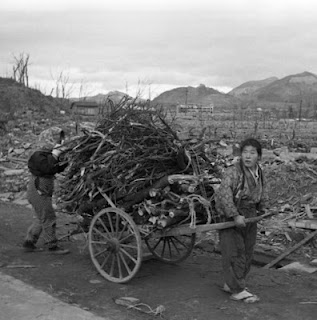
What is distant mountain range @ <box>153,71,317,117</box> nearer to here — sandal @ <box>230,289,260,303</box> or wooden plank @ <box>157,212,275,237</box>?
wooden plank @ <box>157,212,275,237</box>

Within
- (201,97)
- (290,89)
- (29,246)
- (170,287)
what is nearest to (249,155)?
(170,287)

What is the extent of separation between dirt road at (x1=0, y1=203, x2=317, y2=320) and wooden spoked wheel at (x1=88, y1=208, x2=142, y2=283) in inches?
6.0

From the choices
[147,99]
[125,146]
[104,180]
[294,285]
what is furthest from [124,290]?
[147,99]

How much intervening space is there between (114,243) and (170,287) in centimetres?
78

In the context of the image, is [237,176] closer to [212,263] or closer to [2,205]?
[212,263]

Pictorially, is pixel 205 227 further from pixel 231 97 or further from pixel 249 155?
pixel 231 97

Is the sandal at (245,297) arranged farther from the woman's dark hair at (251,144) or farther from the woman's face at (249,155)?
the woman's dark hair at (251,144)

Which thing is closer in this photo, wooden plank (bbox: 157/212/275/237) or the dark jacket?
wooden plank (bbox: 157/212/275/237)

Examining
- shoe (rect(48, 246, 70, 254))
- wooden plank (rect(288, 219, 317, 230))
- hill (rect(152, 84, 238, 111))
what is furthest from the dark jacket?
hill (rect(152, 84, 238, 111))

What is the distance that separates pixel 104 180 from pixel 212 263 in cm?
196

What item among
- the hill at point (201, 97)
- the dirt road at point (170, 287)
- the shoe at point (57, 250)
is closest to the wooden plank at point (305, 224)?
the dirt road at point (170, 287)

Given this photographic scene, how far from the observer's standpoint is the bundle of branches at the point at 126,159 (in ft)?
18.1

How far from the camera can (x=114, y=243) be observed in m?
5.61

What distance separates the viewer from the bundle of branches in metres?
5.51
